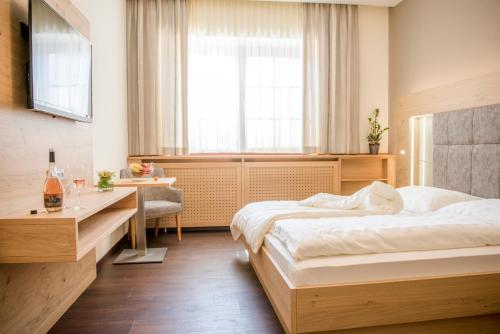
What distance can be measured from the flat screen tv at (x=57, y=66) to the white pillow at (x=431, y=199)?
278cm

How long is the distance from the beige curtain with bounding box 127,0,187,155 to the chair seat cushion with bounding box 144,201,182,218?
0.83m

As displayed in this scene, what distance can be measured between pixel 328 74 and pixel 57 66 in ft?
11.2

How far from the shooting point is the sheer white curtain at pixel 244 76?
4469mm

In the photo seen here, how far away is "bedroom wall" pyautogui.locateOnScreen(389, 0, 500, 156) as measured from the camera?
10.0ft

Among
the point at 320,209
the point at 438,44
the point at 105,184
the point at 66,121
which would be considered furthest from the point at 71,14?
the point at 438,44

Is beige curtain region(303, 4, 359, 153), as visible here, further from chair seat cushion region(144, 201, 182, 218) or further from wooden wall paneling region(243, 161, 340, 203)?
chair seat cushion region(144, 201, 182, 218)

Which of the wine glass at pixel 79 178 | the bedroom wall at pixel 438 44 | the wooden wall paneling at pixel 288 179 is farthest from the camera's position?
the wooden wall paneling at pixel 288 179

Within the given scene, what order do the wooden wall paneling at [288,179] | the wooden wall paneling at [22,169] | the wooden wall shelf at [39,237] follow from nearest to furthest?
the wooden wall shelf at [39,237] < the wooden wall paneling at [22,169] < the wooden wall paneling at [288,179]

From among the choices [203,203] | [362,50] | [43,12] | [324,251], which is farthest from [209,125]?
[324,251]

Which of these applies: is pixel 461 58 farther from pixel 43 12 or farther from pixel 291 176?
pixel 43 12

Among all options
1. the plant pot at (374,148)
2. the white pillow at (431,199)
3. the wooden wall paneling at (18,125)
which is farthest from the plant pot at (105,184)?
the plant pot at (374,148)

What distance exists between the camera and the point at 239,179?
Result: 441 centimetres

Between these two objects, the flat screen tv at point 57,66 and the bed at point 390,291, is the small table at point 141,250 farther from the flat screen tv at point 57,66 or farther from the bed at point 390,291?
the bed at point 390,291

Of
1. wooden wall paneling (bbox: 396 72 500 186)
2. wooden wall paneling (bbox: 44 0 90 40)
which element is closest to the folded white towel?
wooden wall paneling (bbox: 396 72 500 186)
